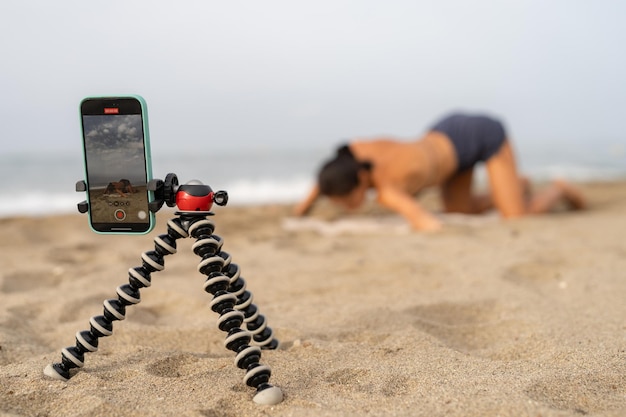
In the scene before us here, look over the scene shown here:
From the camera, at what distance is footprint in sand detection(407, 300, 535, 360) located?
6.93 feet

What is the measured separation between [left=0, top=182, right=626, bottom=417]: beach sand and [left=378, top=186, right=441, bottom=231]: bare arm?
281 mm

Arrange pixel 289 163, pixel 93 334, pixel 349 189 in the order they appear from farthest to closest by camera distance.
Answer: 1. pixel 289 163
2. pixel 349 189
3. pixel 93 334

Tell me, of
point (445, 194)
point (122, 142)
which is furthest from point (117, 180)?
point (445, 194)

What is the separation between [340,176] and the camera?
17.6 ft

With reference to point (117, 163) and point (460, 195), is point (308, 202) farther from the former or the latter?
point (117, 163)

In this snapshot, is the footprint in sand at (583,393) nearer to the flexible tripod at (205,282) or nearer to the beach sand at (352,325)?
the beach sand at (352,325)

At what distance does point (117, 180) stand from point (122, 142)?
116 mm

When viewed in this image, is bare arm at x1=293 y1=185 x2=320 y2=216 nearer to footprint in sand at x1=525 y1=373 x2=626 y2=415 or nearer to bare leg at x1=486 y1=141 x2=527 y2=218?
bare leg at x1=486 y1=141 x2=527 y2=218

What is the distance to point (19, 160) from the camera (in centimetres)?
1719

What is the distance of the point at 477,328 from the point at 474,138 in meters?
3.89

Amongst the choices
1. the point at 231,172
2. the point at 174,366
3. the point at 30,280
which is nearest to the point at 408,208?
the point at 30,280

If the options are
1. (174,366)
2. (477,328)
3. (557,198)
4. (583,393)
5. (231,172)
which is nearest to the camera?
(583,393)

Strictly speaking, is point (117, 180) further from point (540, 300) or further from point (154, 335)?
point (540, 300)

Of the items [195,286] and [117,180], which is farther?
[195,286]
